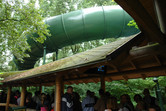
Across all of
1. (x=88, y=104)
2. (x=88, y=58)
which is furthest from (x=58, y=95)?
(x=88, y=58)

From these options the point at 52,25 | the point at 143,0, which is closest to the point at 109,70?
A: the point at 143,0

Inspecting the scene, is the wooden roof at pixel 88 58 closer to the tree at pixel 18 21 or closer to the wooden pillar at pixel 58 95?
the wooden pillar at pixel 58 95

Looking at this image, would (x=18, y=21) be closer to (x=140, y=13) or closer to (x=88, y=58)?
(x=88, y=58)

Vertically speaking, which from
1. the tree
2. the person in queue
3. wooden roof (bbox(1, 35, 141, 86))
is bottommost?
the person in queue

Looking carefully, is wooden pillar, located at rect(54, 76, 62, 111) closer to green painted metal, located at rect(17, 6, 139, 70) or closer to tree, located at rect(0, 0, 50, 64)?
tree, located at rect(0, 0, 50, 64)

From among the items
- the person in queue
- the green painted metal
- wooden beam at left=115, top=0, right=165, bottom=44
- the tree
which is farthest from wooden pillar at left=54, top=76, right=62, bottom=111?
the green painted metal

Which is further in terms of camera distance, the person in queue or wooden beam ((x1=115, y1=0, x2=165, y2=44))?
the person in queue

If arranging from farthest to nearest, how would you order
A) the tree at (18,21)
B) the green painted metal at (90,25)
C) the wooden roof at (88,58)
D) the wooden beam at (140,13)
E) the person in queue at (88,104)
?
the green painted metal at (90,25), the tree at (18,21), the person in queue at (88,104), the wooden roof at (88,58), the wooden beam at (140,13)

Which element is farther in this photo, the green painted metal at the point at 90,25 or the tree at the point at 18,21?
the green painted metal at the point at 90,25

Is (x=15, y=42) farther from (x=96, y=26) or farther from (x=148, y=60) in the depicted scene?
(x=148, y=60)

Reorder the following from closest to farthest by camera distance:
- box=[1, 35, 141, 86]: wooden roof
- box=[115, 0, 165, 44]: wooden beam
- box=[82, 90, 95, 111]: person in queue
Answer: box=[115, 0, 165, 44]: wooden beam < box=[1, 35, 141, 86]: wooden roof < box=[82, 90, 95, 111]: person in queue

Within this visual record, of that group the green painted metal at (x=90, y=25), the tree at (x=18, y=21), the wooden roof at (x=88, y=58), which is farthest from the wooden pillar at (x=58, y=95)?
the green painted metal at (x=90, y=25)

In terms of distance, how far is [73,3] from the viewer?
18.0m

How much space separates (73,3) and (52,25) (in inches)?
316
